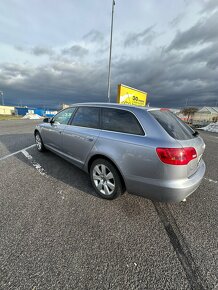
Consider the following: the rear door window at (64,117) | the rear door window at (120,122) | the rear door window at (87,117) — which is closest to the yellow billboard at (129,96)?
the rear door window at (64,117)

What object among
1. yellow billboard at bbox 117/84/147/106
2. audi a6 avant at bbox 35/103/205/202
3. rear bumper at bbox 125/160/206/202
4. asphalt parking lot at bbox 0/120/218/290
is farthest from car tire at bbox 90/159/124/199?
yellow billboard at bbox 117/84/147/106

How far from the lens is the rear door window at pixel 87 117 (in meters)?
3.19

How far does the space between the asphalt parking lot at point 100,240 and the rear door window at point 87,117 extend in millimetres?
1343

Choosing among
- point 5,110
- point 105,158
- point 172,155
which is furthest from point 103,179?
point 5,110

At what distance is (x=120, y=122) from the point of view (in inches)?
107

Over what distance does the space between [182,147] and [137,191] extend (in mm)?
944

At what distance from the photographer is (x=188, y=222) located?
2.46 meters

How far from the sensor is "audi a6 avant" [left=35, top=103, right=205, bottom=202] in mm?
2160

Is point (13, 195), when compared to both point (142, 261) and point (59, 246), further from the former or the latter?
point (142, 261)

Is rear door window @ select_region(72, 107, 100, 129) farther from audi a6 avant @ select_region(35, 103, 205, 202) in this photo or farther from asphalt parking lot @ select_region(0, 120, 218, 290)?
asphalt parking lot @ select_region(0, 120, 218, 290)

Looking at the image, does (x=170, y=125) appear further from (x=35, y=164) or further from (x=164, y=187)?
(x=35, y=164)

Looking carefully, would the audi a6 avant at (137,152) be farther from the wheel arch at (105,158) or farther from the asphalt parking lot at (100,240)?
the asphalt parking lot at (100,240)

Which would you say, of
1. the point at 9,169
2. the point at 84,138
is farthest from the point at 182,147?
the point at 9,169

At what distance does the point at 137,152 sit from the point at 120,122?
2.27 ft
